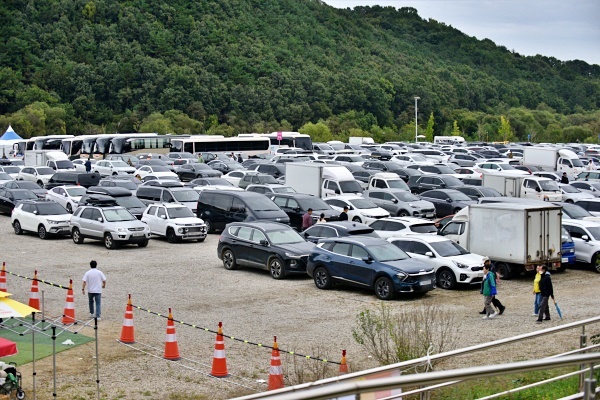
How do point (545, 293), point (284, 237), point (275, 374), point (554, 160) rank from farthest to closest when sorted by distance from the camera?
1. point (554, 160)
2. point (284, 237)
3. point (545, 293)
4. point (275, 374)

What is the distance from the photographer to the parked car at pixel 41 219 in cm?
3198

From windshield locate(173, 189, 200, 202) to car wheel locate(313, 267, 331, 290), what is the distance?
13666mm

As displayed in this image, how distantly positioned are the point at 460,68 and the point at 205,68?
69146mm

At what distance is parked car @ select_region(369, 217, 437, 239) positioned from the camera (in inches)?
1097

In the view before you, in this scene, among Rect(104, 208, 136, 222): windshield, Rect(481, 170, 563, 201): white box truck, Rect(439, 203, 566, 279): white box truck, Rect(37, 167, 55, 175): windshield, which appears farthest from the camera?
Rect(37, 167, 55, 175): windshield

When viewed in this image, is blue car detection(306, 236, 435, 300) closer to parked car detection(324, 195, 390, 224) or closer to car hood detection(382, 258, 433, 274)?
car hood detection(382, 258, 433, 274)

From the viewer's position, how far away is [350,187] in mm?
39031

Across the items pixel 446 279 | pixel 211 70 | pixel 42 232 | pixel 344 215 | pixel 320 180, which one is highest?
pixel 211 70

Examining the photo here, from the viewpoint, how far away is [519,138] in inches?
5069

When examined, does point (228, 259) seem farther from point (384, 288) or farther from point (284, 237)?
point (384, 288)

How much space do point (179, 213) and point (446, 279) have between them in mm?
11921

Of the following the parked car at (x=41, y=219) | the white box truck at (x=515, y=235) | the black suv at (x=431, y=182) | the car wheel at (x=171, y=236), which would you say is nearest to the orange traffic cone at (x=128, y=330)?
the white box truck at (x=515, y=235)

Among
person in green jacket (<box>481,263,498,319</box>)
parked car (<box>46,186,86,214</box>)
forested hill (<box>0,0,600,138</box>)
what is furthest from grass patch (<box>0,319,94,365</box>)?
forested hill (<box>0,0,600,138</box>)

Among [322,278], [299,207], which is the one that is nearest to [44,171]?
[299,207]
